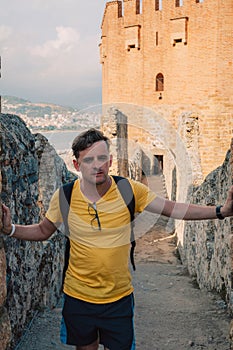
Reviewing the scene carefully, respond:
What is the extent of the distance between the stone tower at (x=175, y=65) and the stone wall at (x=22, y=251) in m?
11.6

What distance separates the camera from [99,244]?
97.7 inches

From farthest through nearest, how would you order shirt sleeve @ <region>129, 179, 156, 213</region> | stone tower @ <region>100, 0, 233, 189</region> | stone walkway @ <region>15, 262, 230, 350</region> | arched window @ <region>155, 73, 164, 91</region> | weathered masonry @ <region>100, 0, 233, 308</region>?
arched window @ <region>155, 73, 164, 91</region> → stone tower @ <region>100, 0, 233, 189</region> → weathered masonry @ <region>100, 0, 233, 308</region> → stone walkway @ <region>15, 262, 230, 350</region> → shirt sleeve @ <region>129, 179, 156, 213</region>

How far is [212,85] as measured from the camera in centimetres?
1905

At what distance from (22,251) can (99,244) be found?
5.37 ft

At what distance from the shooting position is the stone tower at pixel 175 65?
18.7 m

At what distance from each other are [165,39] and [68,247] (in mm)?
19408

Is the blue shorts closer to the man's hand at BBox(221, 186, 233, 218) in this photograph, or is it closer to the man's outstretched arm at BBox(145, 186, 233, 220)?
the man's outstretched arm at BBox(145, 186, 233, 220)

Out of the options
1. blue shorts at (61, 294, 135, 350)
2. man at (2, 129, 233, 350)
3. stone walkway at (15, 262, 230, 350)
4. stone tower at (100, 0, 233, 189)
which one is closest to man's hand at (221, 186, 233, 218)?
man at (2, 129, 233, 350)

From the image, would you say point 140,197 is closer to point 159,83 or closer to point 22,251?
point 22,251

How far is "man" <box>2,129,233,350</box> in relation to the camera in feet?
8.16

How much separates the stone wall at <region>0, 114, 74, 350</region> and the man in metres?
0.44

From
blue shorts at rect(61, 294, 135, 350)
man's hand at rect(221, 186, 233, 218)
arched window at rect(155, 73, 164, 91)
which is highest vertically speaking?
arched window at rect(155, 73, 164, 91)

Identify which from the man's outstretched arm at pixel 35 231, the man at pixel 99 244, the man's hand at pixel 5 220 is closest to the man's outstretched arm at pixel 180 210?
the man at pixel 99 244

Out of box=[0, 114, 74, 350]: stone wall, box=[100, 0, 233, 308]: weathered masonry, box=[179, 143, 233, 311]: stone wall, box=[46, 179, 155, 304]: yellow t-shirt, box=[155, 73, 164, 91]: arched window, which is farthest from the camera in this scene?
box=[155, 73, 164, 91]: arched window
